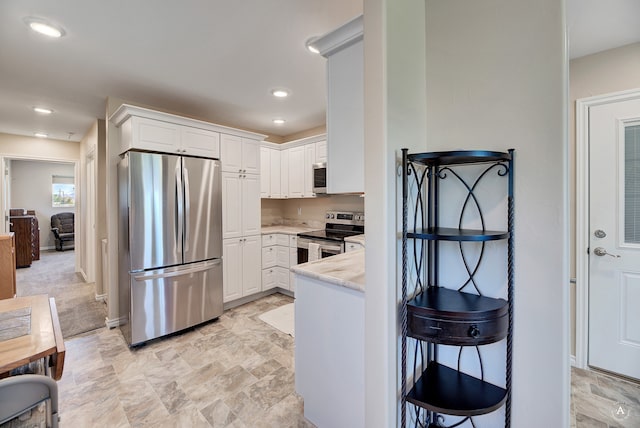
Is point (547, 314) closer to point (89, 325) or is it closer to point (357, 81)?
point (357, 81)

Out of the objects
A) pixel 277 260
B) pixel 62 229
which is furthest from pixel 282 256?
pixel 62 229

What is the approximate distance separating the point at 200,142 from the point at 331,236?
76.6 inches

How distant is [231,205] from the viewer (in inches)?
142

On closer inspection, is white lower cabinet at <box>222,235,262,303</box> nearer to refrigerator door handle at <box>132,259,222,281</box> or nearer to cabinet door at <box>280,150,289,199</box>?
refrigerator door handle at <box>132,259,222,281</box>

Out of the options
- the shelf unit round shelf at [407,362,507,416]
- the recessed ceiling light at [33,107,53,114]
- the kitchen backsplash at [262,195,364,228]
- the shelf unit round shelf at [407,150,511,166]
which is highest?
the recessed ceiling light at [33,107,53,114]

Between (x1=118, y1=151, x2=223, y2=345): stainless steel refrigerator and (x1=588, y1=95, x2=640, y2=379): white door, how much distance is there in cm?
351

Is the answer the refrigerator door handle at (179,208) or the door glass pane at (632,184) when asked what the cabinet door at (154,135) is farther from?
the door glass pane at (632,184)

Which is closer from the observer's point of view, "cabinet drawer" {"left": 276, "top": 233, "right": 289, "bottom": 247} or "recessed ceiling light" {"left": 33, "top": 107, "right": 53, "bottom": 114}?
"recessed ceiling light" {"left": 33, "top": 107, "right": 53, "bottom": 114}

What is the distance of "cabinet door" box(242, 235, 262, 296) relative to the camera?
3.77 metres

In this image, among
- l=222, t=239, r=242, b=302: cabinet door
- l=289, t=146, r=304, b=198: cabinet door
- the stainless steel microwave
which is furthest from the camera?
l=289, t=146, r=304, b=198: cabinet door

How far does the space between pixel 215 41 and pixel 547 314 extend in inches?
102

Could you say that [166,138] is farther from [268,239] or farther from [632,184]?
[632,184]

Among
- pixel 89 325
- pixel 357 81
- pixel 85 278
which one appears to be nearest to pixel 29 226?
pixel 85 278

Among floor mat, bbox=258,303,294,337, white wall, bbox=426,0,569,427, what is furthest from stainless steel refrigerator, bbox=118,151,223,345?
white wall, bbox=426,0,569,427
